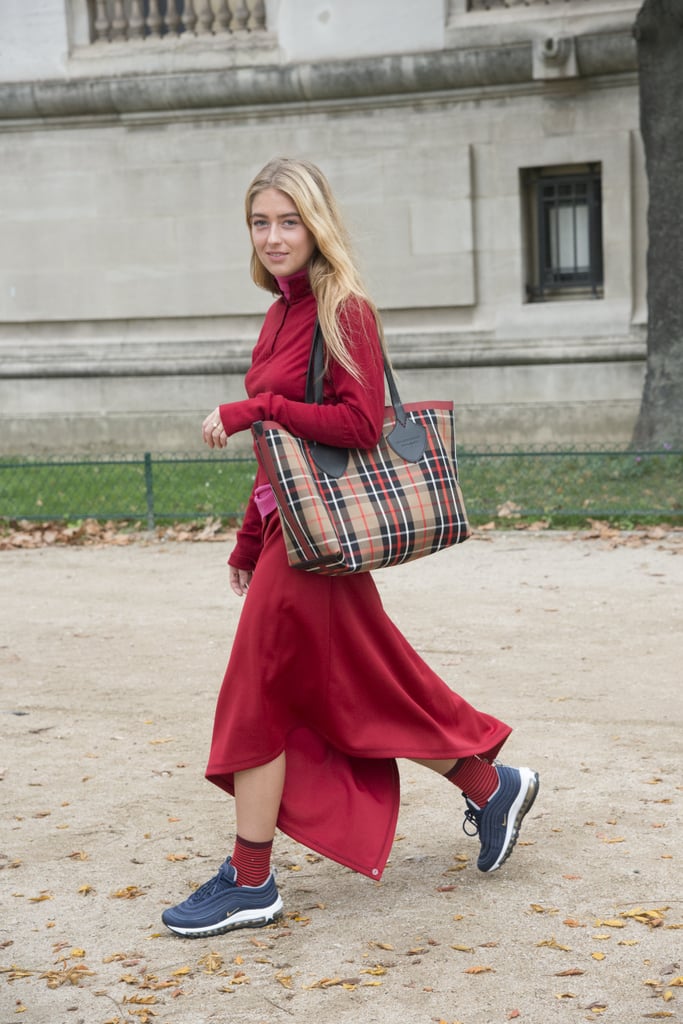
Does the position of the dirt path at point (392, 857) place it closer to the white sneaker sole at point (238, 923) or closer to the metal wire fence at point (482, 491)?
the white sneaker sole at point (238, 923)

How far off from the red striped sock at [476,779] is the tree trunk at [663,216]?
983 centimetres

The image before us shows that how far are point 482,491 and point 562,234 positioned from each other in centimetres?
642

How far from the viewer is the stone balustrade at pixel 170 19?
17.6m

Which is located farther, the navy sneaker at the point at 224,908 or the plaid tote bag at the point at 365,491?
the navy sneaker at the point at 224,908

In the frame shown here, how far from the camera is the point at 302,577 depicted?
388 centimetres

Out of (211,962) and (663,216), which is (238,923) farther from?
(663,216)

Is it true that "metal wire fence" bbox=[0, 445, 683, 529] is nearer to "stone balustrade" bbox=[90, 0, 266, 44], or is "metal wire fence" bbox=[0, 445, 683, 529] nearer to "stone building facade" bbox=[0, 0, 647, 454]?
"stone building facade" bbox=[0, 0, 647, 454]

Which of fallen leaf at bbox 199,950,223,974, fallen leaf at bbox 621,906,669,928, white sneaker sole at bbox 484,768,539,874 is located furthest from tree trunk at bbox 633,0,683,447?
fallen leaf at bbox 199,950,223,974

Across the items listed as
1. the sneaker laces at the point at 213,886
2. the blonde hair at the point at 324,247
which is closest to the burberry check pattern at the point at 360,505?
the blonde hair at the point at 324,247

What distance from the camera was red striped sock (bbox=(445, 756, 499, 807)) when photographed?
424 cm

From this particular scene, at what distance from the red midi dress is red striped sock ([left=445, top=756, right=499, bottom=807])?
136 millimetres

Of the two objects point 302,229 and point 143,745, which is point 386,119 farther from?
point 302,229

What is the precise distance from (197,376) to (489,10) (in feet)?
18.8

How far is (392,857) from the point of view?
4.55 metres
